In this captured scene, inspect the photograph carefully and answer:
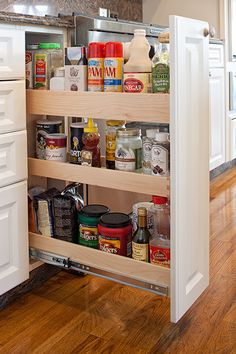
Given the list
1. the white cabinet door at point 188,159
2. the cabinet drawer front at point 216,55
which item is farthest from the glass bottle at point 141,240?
the cabinet drawer front at point 216,55

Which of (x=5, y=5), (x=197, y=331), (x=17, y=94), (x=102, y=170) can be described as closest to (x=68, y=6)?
(x=5, y=5)

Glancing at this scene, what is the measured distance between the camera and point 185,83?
133 centimetres

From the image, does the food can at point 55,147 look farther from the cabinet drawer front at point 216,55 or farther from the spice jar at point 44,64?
the cabinet drawer front at point 216,55

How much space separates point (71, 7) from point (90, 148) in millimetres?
1592

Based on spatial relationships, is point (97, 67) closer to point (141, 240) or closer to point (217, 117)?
point (141, 240)

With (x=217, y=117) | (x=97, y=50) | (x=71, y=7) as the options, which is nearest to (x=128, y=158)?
(x=97, y=50)

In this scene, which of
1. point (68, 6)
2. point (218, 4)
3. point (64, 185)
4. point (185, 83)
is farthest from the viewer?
point (218, 4)

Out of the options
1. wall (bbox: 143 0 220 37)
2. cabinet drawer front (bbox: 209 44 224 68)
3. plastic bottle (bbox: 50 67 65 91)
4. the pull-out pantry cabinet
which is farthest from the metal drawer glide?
wall (bbox: 143 0 220 37)

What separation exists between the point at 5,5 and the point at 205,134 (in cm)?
137

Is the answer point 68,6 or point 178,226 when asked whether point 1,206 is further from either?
point 68,6

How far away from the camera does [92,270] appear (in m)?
1.57

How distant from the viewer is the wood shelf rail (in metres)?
1.44

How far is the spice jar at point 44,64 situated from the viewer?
1696 millimetres

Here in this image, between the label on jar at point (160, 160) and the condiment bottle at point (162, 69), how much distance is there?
165mm
